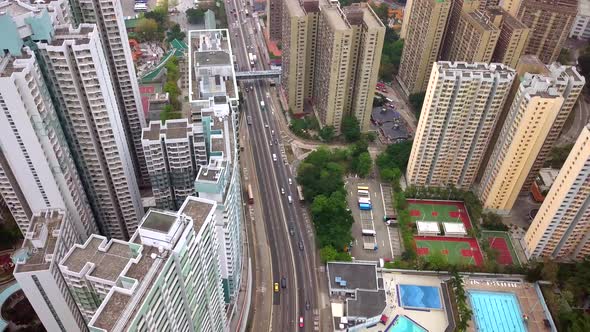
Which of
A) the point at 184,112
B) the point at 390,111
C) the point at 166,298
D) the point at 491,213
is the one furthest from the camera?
the point at 390,111

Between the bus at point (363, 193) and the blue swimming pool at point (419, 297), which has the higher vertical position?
the bus at point (363, 193)

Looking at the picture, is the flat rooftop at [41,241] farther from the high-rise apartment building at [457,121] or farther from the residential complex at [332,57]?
the high-rise apartment building at [457,121]

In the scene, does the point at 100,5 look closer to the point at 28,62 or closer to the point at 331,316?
the point at 28,62

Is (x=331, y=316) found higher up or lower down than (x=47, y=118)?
lower down

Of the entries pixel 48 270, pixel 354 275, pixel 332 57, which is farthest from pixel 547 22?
pixel 48 270

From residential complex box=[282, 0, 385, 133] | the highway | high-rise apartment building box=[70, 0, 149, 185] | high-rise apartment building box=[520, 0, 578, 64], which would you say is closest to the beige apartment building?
high-rise apartment building box=[520, 0, 578, 64]

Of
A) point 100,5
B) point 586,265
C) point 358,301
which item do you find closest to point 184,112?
point 100,5

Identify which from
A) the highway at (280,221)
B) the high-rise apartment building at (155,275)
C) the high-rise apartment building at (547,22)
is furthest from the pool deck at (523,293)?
the high-rise apartment building at (547,22)
